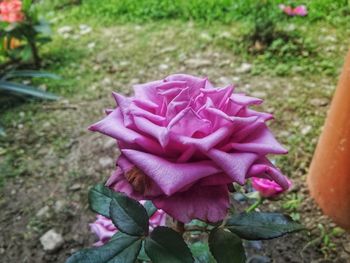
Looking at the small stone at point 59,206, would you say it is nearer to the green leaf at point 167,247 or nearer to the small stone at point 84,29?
the green leaf at point 167,247

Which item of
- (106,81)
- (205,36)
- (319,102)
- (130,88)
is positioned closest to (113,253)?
(319,102)

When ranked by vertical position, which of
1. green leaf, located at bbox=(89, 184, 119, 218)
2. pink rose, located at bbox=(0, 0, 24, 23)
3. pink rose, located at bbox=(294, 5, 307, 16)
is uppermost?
green leaf, located at bbox=(89, 184, 119, 218)

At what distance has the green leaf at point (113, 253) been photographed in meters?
0.65

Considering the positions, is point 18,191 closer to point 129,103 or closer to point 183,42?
point 129,103

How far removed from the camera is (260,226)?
28.1 inches

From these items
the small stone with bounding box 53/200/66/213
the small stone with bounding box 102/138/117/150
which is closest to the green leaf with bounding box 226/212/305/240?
the small stone with bounding box 53/200/66/213

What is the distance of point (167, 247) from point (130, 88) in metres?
1.80

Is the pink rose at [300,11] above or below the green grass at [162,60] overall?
above

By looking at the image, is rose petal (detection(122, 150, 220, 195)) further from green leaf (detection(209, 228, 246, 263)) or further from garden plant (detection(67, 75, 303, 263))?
green leaf (detection(209, 228, 246, 263))

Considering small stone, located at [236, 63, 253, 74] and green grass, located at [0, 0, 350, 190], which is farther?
small stone, located at [236, 63, 253, 74]

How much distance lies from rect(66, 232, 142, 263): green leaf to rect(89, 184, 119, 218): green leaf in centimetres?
13

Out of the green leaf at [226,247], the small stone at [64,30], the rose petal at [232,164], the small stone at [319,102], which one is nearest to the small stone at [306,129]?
the small stone at [319,102]

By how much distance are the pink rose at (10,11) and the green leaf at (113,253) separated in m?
2.13

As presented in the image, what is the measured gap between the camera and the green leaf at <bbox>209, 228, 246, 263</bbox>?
0.66 m
